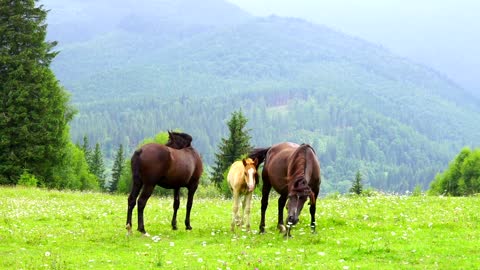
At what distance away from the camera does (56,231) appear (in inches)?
734

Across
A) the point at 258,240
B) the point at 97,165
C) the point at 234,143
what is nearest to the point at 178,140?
the point at 258,240

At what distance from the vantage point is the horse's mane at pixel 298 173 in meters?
15.6

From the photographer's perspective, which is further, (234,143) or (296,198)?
(234,143)

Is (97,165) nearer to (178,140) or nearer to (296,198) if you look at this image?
(178,140)

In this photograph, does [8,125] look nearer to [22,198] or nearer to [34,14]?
[34,14]

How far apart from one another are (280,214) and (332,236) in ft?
7.60

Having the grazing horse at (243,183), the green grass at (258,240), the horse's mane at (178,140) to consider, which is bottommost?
the green grass at (258,240)

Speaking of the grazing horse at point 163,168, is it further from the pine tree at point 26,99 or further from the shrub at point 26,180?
the pine tree at point 26,99

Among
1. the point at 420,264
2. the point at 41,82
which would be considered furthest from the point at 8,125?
the point at 420,264

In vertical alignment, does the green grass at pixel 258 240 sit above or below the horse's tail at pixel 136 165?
below

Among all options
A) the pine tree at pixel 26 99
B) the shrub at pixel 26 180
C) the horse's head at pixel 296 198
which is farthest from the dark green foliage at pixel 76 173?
the horse's head at pixel 296 198

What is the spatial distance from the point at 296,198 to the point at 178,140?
6.45m

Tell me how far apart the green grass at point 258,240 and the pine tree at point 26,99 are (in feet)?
61.9

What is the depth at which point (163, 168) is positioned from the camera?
1839cm
